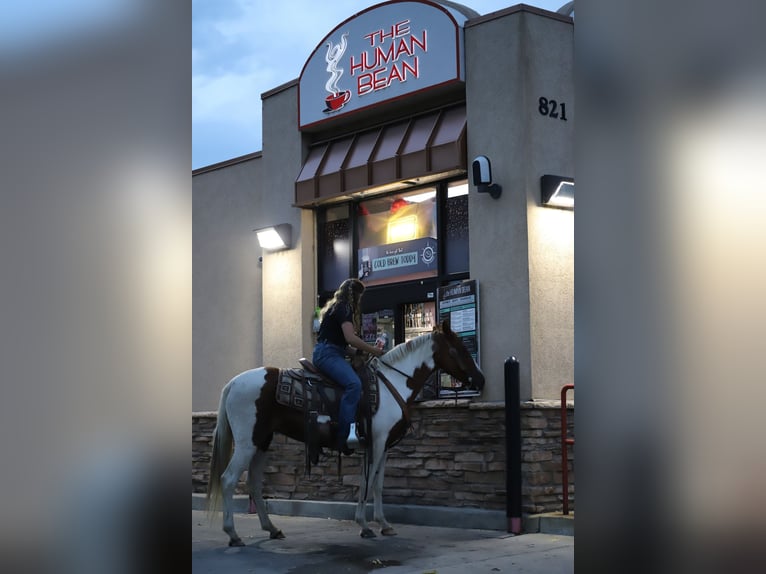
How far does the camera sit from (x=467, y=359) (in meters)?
9.82

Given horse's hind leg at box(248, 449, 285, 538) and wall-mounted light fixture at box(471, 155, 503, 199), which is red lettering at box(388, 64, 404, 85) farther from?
horse's hind leg at box(248, 449, 285, 538)

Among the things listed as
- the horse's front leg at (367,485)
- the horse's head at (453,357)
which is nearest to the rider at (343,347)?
the horse's front leg at (367,485)

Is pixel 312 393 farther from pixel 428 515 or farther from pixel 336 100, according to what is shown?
pixel 336 100

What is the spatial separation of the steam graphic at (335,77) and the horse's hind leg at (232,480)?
207 inches

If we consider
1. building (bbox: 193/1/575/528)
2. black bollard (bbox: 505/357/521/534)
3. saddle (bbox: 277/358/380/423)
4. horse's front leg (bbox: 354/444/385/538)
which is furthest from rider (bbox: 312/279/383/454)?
building (bbox: 193/1/575/528)

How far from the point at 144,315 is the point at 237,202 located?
1151 centimetres

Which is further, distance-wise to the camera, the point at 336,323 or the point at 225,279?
the point at 225,279

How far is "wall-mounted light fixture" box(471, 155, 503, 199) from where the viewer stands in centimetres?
1038

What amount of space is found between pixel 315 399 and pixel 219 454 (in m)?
1.10

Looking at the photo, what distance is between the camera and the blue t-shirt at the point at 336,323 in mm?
9242

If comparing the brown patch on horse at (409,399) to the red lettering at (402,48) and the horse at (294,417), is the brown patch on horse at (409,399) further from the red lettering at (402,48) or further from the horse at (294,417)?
the red lettering at (402,48)

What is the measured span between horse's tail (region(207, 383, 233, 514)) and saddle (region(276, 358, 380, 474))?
2.03 ft

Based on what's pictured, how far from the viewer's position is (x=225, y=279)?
1441 centimetres

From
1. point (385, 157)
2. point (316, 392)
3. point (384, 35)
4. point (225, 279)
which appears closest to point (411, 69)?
point (384, 35)
